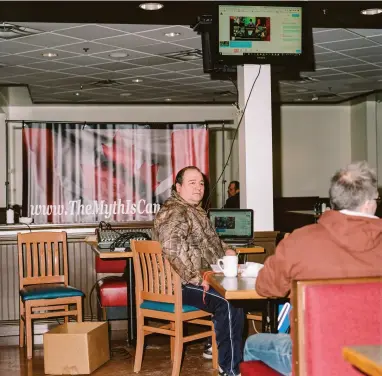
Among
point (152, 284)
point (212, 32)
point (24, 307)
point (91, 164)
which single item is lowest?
point (24, 307)

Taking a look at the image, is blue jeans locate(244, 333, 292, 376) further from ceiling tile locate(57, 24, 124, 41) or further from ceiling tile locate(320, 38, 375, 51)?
ceiling tile locate(320, 38, 375, 51)

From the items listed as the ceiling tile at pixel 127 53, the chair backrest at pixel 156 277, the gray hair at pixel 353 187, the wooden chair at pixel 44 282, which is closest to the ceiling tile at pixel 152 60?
the ceiling tile at pixel 127 53

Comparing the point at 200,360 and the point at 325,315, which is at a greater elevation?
the point at 325,315

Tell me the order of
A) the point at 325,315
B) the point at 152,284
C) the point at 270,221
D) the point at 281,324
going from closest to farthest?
the point at 325,315 → the point at 281,324 → the point at 152,284 → the point at 270,221

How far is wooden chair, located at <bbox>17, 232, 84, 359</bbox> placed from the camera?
5164 mm

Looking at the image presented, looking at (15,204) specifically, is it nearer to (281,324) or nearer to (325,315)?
(281,324)

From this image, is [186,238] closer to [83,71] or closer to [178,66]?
[178,66]

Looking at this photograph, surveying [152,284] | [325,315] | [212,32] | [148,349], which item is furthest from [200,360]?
[325,315]

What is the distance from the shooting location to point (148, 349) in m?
5.22

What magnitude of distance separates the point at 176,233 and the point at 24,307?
1852 mm

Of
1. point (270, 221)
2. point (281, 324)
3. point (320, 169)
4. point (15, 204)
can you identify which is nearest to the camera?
point (281, 324)

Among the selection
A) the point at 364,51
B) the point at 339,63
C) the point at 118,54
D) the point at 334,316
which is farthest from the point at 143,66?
the point at 334,316

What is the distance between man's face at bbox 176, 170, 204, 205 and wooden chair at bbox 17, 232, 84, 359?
1466 millimetres

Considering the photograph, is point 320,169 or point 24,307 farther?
point 320,169
